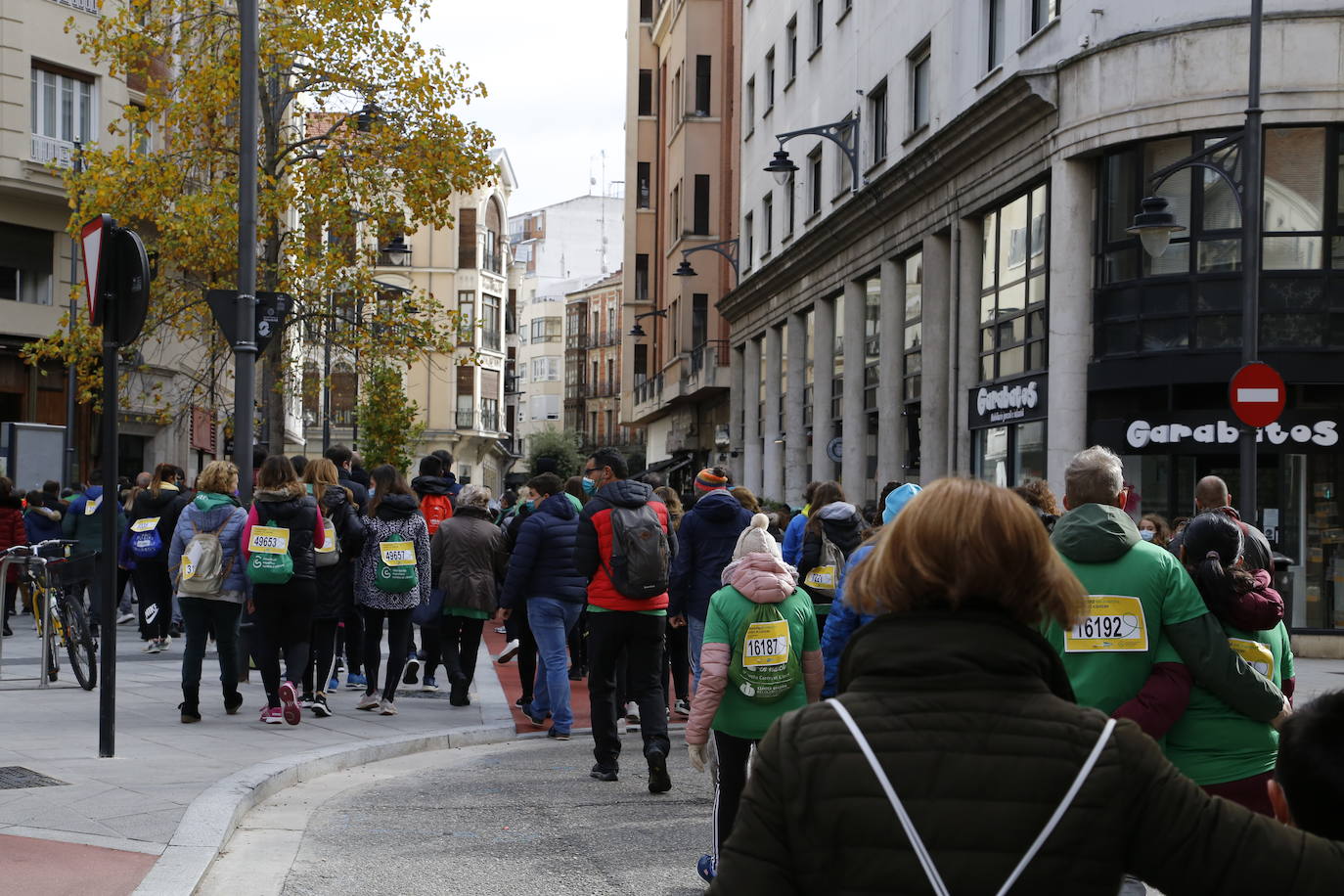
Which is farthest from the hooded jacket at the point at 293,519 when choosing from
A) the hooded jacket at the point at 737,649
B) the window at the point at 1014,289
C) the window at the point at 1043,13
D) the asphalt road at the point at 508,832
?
the window at the point at 1043,13

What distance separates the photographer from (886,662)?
2457 millimetres

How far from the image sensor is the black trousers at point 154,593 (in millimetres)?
17500

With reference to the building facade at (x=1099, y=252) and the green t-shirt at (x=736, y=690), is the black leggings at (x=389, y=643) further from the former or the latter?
the building facade at (x=1099, y=252)

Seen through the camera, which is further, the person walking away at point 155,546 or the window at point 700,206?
the window at point 700,206

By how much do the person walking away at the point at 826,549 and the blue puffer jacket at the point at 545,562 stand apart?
67.0 inches

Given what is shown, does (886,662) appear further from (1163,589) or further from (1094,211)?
(1094,211)

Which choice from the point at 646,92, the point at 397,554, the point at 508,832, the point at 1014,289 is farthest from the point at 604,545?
the point at 646,92

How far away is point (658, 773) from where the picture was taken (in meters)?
9.52

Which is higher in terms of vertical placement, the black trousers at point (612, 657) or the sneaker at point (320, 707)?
the black trousers at point (612, 657)

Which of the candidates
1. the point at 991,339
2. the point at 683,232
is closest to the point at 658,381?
the point at 683,232

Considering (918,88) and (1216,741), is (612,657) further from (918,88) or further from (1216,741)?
(918,88)

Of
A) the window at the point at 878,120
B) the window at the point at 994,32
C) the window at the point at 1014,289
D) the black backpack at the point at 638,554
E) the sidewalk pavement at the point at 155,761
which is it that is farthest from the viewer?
the window at the point at 878,120

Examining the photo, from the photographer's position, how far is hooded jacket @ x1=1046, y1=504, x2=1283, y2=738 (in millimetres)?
5074

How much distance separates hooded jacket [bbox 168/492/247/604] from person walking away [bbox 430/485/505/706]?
1858 millimetres
